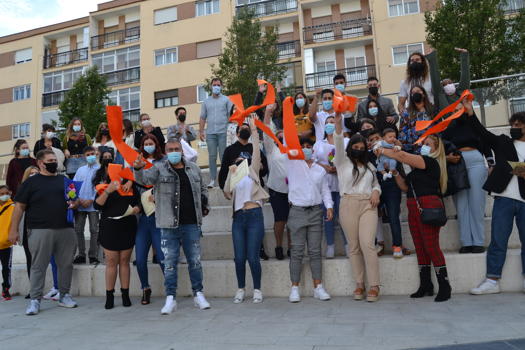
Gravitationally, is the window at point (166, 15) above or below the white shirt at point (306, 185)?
above

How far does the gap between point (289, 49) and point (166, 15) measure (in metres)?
9.83

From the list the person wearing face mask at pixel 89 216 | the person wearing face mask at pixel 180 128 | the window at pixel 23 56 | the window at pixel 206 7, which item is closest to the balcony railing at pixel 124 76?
the window at pixel 206 7

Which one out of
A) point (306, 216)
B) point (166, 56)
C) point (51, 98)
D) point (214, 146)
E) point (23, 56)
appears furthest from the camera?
point (23, 56)

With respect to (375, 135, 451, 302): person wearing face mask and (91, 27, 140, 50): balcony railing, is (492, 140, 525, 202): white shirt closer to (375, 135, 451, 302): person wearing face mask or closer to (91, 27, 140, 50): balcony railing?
(375, 135, 451, 302): person wearing face mask

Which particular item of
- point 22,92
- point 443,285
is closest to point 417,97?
point 443,285

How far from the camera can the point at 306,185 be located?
18.0 feet

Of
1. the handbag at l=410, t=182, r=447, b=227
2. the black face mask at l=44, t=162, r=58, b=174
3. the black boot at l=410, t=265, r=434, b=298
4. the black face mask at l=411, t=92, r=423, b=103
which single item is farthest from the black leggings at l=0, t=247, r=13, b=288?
the black face mask at l=411, t=92, r=423, b=103

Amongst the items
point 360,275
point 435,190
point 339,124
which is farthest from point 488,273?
point 339,124

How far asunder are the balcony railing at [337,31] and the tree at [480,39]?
13.1m

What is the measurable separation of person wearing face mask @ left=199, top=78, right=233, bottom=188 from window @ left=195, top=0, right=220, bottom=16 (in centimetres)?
2311

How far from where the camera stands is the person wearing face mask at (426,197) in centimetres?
492

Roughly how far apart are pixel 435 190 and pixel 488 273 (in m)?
1.17

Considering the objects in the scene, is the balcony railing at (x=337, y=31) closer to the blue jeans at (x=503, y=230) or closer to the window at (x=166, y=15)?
the window at (x=166, y=15)

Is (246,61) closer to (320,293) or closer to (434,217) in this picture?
(320,293)
